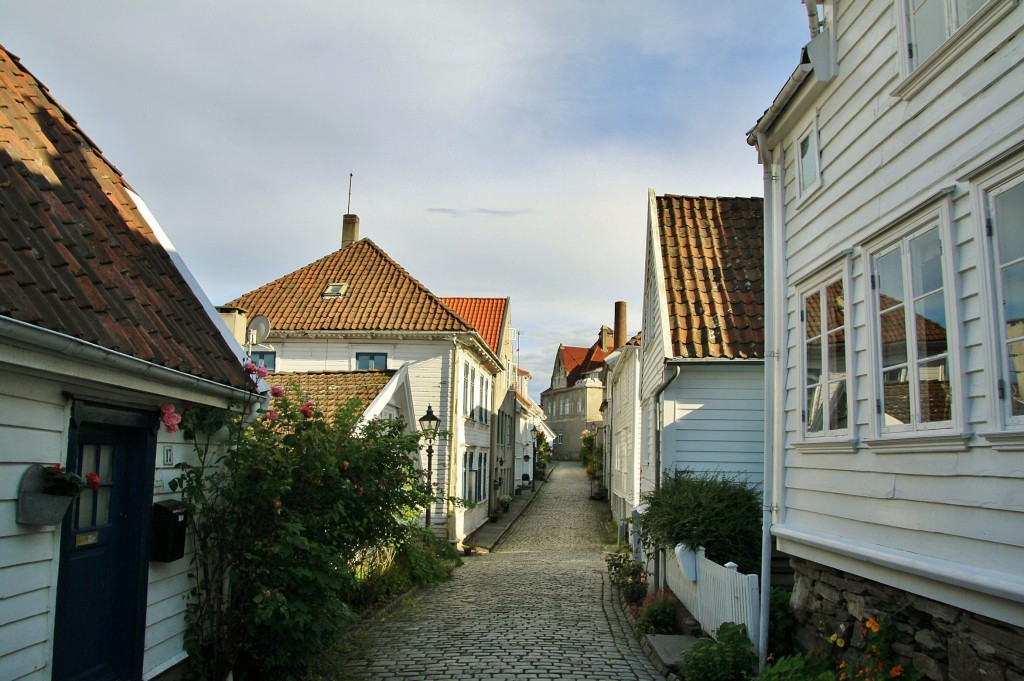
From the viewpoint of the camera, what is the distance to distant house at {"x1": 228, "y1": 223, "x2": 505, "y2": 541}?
81.1 ft

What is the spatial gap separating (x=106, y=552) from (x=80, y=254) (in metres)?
2.20

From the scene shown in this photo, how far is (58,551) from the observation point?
5.45 meters

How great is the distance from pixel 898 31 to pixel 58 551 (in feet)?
22.7

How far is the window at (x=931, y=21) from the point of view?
573cm

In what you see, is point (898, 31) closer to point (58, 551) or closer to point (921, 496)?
point (921, 496)

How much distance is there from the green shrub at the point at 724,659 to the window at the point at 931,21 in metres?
5.46

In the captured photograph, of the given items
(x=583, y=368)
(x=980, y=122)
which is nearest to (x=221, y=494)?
(x=980, y=122)

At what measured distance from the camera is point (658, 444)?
14031mm

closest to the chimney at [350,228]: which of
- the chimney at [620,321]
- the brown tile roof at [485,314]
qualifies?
the brown tile roof at [485,314]

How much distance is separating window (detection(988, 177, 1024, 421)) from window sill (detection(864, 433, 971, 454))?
1.62 ft

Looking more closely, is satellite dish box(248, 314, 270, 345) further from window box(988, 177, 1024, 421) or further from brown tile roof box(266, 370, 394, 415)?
window box(988, 177, 1024, 421)

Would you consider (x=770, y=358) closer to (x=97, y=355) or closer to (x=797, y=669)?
(x=797, y=669)

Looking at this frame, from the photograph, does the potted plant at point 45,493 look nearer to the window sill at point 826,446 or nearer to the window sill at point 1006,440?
the window sill at point 1006,440

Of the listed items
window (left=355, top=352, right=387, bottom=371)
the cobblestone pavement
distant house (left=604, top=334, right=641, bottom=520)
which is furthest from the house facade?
the cobblestone pavement
